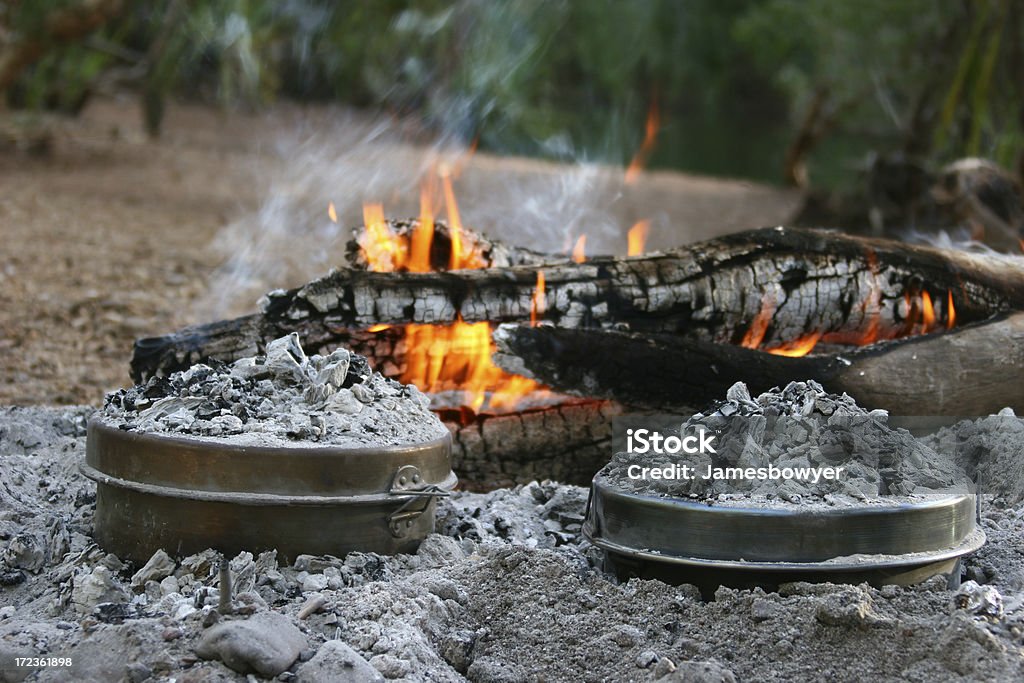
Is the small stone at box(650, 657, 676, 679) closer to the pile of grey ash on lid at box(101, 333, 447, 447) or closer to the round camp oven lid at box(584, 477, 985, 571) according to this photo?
the round camp oven lid at box(584, 477, 985, 571)

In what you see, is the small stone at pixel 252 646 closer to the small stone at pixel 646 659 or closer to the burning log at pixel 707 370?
the small stone at pixel 646 659

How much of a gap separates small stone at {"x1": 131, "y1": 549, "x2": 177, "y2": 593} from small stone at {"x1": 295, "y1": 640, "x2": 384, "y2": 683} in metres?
0.48

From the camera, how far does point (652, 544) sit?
→ 2398 millimetres

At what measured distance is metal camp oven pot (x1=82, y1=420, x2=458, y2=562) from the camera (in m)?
2.43

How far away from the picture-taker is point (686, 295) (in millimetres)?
3564

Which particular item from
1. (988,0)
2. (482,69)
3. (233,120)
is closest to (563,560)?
(988,0)

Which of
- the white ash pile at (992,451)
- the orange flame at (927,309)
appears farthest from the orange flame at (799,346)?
the white ash pile at (992,451)

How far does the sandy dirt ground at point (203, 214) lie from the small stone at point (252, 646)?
2.44 metres

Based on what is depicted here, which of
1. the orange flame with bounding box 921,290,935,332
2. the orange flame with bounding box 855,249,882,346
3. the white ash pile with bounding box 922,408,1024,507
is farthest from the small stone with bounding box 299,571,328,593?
the orange flame with bounding box 921,290,935,332

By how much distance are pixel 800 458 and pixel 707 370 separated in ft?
2.47

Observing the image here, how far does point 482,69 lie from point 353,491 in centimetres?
1030

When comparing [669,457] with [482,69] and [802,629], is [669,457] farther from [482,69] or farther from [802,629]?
[482,69]

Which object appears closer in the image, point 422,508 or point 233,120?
point 422,508

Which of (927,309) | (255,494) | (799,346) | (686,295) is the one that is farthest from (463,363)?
(927,309)
